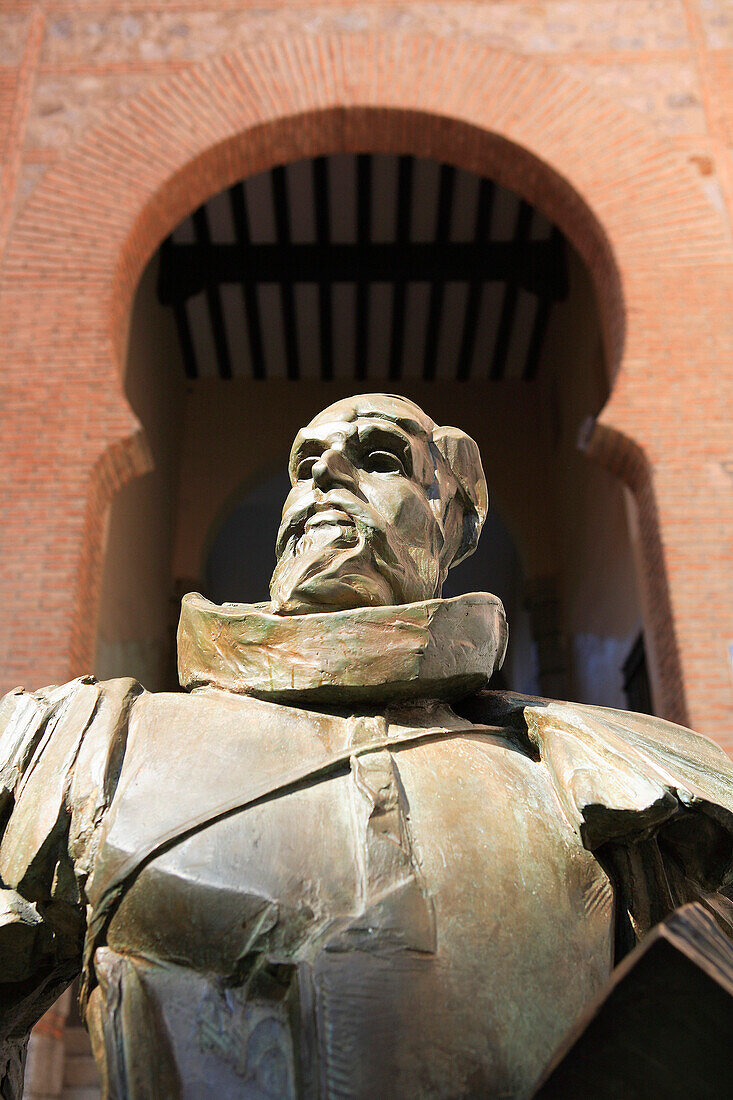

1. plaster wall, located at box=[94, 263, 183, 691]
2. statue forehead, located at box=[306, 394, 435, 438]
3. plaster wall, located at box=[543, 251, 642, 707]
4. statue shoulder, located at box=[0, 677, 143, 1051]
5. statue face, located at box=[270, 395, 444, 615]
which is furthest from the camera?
plaster wall, located at box=[543, 251, 642, 707]

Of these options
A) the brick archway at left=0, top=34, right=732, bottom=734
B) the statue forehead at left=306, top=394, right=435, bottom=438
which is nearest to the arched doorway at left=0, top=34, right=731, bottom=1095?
the brick archway at left=0, top=34, right=732, bottom=734

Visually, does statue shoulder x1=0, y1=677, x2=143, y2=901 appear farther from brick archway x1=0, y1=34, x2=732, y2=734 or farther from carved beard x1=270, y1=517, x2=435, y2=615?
brick archway x1=0, y1=34, x2=732, y2=734

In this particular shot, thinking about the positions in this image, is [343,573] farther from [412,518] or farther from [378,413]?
[378,413]

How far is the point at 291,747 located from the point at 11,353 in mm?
5192

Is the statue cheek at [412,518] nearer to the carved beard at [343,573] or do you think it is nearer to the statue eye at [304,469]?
the carved beard at [343,573]

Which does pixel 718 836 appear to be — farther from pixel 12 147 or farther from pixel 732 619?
pixel 12 147

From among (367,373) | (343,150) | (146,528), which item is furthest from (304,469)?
(367,373)

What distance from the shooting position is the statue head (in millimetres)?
1830

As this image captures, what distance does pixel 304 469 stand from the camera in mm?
2107

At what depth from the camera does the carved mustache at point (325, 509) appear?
6.27 ft

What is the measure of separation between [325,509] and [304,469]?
19 centimetres

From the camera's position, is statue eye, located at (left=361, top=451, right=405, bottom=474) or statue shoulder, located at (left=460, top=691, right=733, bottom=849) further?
statue eye, located at (left=361, top=451, right=405, bottom=474)

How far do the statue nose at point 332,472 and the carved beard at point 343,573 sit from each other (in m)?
0.10

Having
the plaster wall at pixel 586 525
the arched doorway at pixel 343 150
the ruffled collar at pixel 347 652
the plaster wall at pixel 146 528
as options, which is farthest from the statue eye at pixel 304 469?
the plaster wall at pixel 586 525
